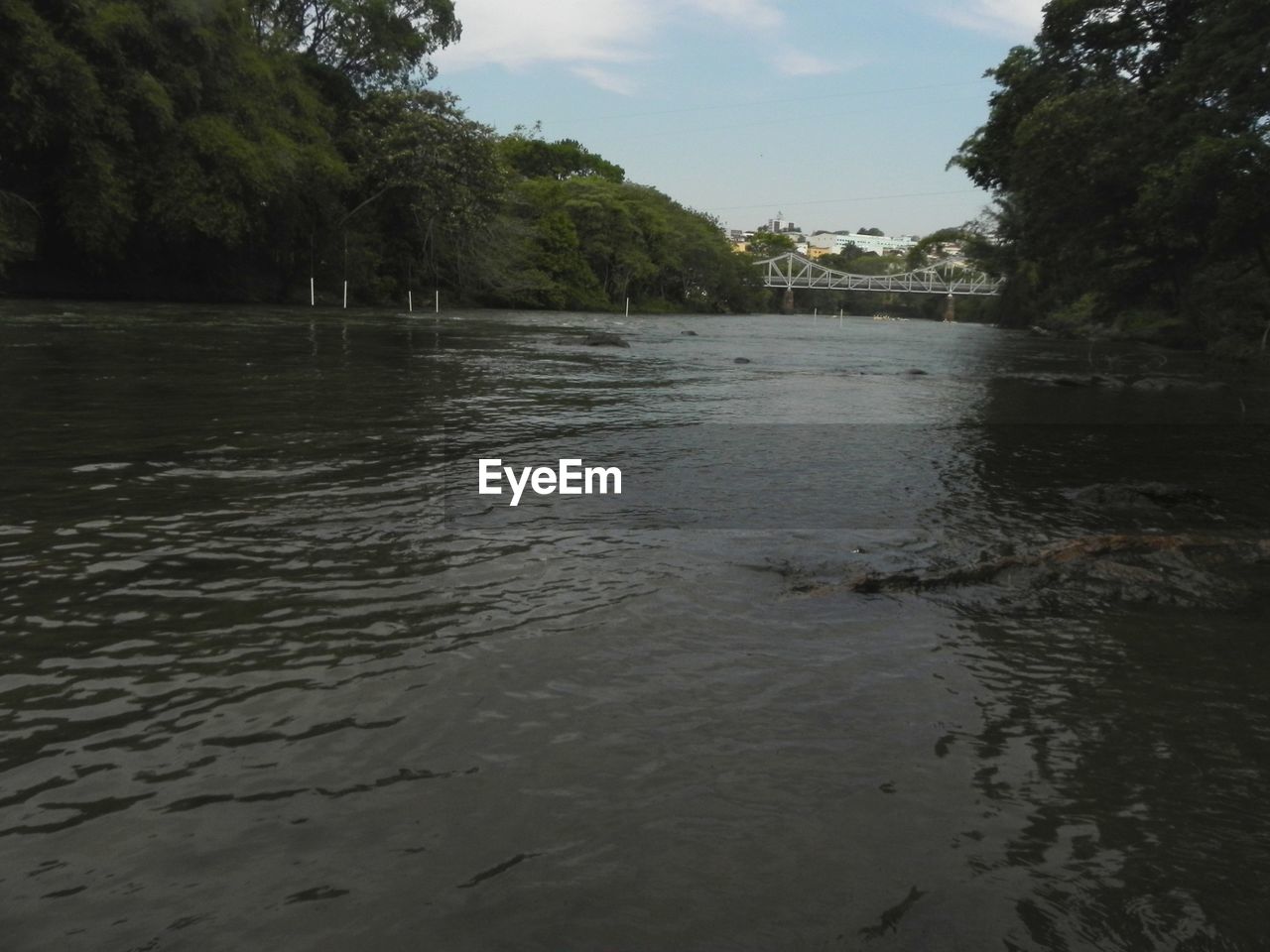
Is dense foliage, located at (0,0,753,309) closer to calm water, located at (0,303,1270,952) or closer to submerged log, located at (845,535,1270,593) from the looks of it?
calm water, located at (0,303,1270,952)

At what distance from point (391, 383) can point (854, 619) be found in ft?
33.9

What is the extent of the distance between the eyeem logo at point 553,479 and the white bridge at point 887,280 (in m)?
117

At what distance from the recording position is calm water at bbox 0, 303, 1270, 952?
2.59 metres

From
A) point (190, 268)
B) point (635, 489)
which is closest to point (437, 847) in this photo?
point (635, 489)

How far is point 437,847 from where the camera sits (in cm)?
277

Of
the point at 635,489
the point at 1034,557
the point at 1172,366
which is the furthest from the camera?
the point at 1172,366

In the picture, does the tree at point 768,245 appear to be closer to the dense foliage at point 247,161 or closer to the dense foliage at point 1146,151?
the dense foliage at point 247,161

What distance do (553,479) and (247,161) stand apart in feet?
98.5

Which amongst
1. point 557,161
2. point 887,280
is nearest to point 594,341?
point 557,161

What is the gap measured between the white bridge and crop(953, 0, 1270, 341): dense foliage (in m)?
94.2

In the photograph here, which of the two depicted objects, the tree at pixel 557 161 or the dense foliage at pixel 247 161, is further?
the tree at pixel 557 161

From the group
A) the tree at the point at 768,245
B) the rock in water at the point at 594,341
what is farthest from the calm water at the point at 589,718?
the tree at the point at 768,245

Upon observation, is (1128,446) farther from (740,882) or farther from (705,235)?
(705,235)

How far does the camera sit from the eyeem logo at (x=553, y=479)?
25.0 feet
